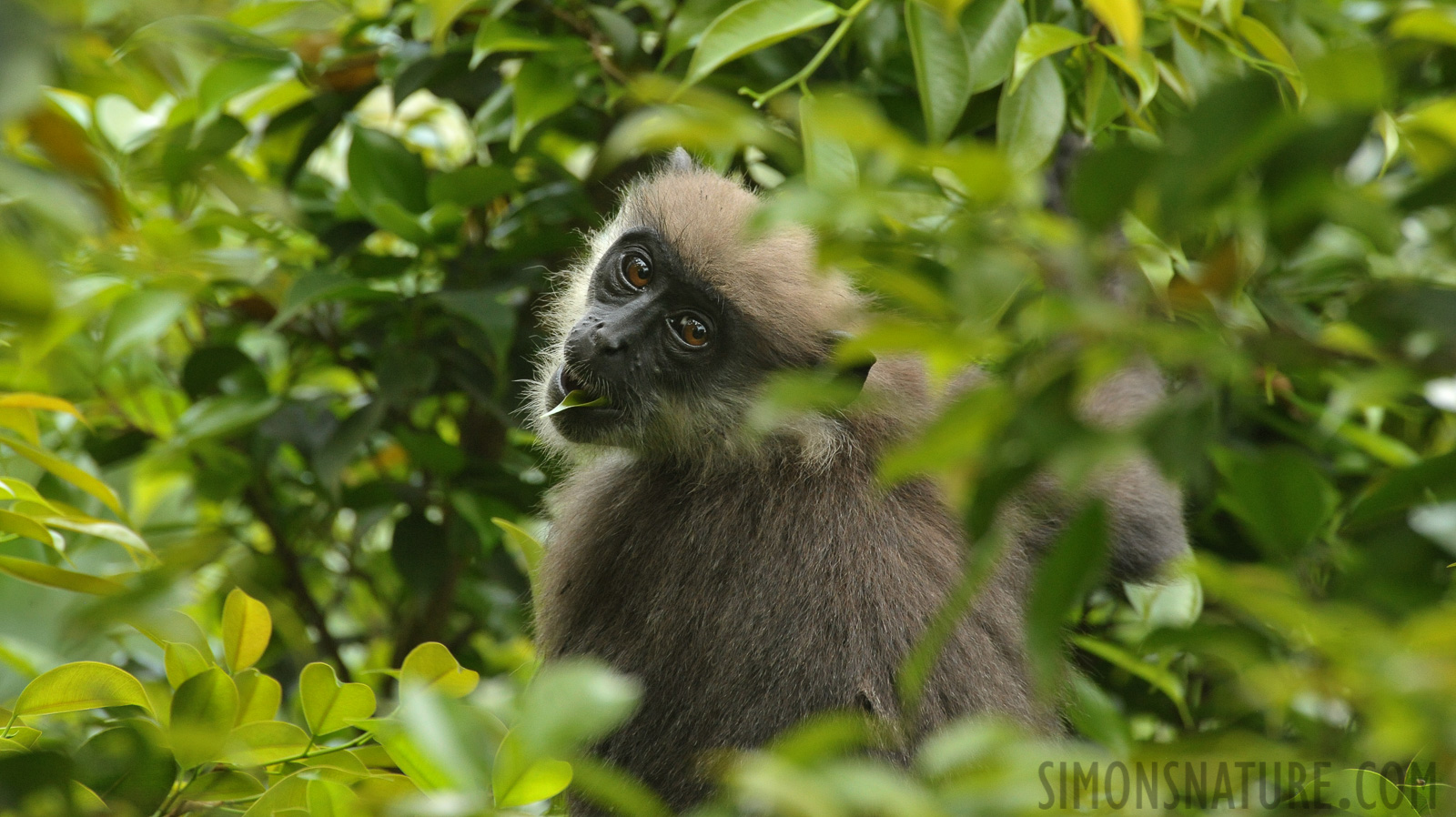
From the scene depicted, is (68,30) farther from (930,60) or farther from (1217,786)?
(930,60)

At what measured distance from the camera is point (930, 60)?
7.33 ft

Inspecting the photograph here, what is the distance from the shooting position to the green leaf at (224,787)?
1904 millimetres

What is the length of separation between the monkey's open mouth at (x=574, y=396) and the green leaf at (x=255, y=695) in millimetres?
1339

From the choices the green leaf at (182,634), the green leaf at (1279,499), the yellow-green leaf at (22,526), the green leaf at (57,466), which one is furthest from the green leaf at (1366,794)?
the green leaf at (57,466)

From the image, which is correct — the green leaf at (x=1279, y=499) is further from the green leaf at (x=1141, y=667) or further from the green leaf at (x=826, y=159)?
the green leaf at (x=1141, y=667)

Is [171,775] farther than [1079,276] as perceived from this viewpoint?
Yes

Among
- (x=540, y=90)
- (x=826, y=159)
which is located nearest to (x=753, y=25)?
(x=826, y=159)

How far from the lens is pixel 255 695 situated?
1943 mm

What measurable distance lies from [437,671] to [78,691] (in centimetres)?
57

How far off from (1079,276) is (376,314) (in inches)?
114

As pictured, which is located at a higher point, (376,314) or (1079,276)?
(1079,276)

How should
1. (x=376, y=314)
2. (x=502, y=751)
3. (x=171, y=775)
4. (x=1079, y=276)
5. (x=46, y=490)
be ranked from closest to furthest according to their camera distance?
(x=1079, y=276) < (x=502, y=751) < (x=171, y=775) < (x=46, y=490) < (x=376, y=314)

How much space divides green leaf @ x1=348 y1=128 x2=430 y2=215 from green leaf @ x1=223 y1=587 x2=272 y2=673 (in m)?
1.45

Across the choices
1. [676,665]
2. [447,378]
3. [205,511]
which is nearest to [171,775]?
[676,665]
